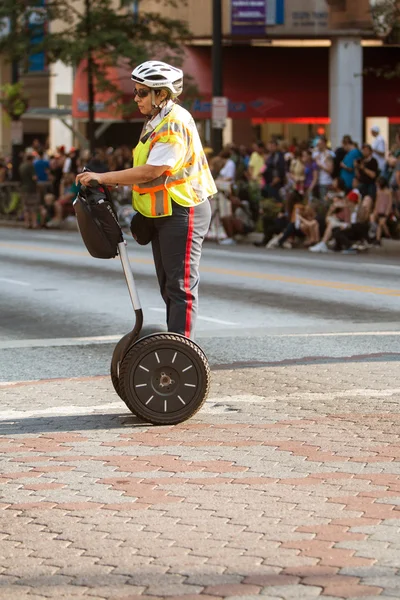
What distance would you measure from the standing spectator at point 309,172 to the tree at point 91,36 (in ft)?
30.3

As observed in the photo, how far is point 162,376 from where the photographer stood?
8297 millimetres

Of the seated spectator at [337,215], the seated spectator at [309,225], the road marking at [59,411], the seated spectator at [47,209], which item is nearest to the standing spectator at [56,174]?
the seated spectator at [47,209]

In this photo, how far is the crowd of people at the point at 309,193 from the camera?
2522 centimetres

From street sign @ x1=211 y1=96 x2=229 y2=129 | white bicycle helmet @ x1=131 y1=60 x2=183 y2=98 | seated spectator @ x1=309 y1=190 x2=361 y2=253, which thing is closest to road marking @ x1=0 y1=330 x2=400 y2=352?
white bicycle helmet @ x1=131 y1=60 x2=183 y2=98

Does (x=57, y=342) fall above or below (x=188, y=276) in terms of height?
below

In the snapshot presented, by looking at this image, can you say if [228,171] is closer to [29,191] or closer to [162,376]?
[29,191]

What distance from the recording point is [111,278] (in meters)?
19.7

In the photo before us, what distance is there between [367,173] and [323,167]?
173 cm

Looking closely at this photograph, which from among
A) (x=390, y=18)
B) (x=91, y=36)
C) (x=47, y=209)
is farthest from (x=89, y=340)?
(x=47, y=209)

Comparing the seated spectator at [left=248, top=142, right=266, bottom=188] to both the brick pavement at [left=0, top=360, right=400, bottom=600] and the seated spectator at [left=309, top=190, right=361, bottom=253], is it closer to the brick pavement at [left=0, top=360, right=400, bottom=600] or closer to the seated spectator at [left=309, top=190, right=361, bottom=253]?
the seated spectator at [left=309, top=190, right=361, bottom=253]

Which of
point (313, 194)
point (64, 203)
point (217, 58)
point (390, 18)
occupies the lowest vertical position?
point (64, 203)

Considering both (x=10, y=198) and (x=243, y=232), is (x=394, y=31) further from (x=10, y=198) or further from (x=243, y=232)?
(x=10, y=198)

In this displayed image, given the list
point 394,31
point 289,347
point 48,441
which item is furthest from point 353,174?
point 48,441

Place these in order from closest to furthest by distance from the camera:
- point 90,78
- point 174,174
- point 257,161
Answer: point 174,174, point 257,161, point 90,78
